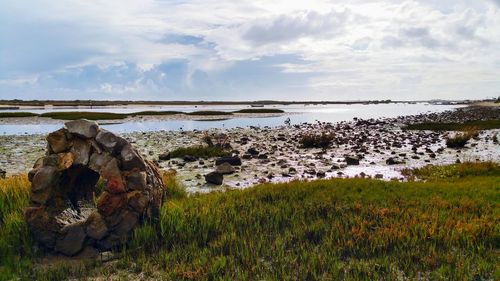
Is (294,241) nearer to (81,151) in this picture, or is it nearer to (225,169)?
(81,151)

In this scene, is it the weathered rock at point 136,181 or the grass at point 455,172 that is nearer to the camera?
the weathered rock at point 136,181

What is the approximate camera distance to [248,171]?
2167 centimetres

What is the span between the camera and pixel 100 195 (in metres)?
9.66

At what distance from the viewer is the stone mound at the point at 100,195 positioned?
369 inches

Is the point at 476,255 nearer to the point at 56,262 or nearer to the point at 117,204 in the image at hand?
the point at 117,204

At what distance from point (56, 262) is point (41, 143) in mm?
30206

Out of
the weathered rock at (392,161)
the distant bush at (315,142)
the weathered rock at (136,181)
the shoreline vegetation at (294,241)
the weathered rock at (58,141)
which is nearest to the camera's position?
the shoreline vegetation at (294,241)

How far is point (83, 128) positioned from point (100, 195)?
1624mm

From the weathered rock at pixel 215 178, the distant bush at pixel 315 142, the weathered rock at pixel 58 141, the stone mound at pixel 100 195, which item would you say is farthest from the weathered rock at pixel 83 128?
the distant bush at pixel 315 142

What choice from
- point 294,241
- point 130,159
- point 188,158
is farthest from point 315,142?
point 130,159

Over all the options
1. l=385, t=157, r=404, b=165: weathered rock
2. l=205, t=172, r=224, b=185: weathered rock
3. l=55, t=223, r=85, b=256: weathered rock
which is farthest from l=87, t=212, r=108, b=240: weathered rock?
l=385, t=157, r=404, b=165: weathered rock

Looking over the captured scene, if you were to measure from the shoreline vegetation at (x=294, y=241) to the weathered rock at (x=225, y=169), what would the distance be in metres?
7.72

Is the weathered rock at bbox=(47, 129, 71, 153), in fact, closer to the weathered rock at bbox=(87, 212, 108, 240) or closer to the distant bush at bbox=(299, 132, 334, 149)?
the weathered rock at bbox=(87, 212, 108, 240)

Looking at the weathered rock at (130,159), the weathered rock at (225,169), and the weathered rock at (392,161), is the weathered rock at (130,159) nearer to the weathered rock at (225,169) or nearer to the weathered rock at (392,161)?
the weathered rock at (225,169)
